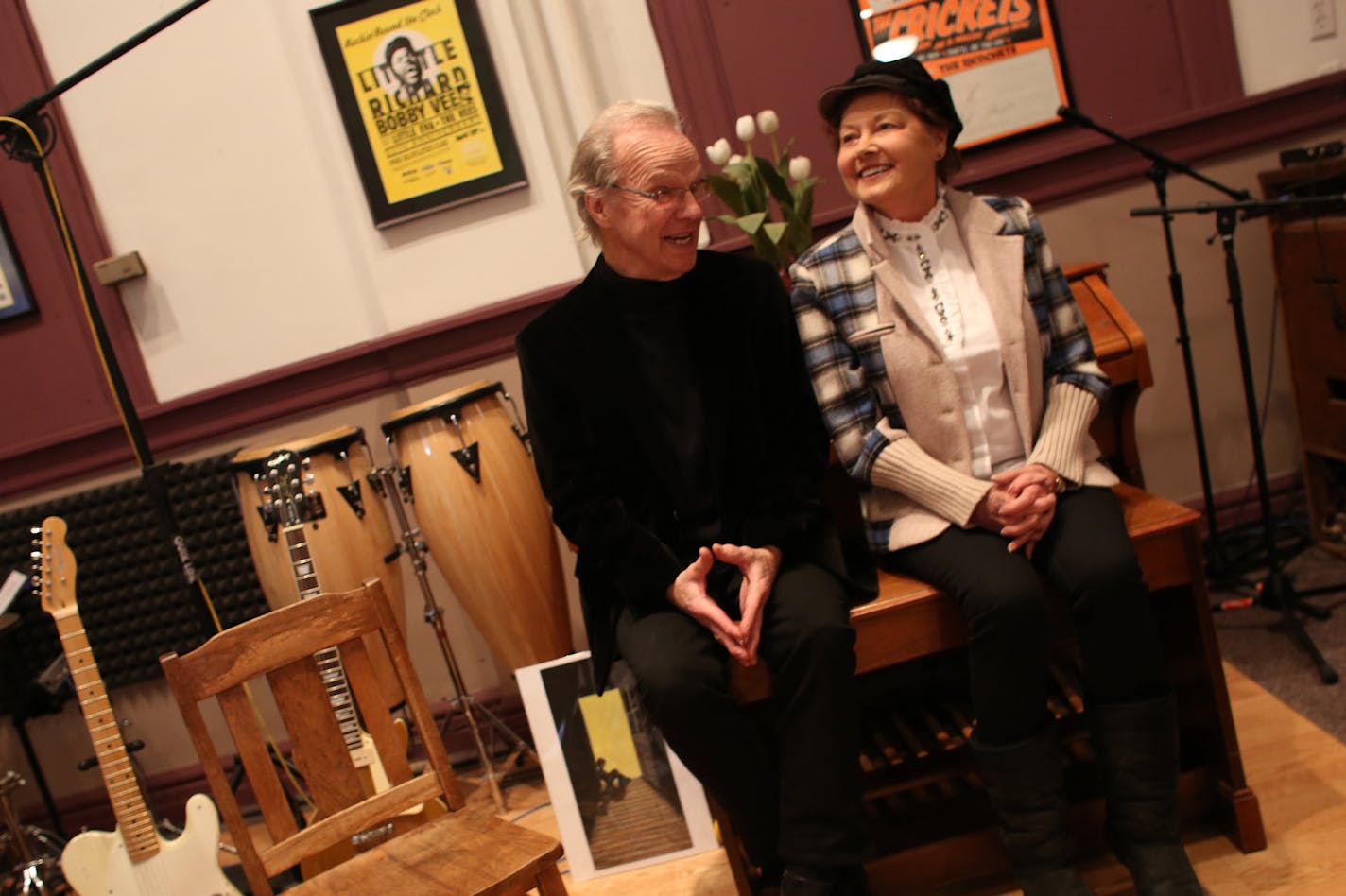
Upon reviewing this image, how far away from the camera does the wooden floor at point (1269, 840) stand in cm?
166

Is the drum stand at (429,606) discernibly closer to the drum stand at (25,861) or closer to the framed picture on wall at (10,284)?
the drum stand at (25,861)

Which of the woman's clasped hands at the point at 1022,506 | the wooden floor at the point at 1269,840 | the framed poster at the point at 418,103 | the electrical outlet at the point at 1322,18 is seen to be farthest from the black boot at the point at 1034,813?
the electrical outlet at the point at 1322,18

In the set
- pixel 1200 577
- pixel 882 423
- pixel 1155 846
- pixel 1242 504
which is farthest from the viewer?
pixel 1242 504

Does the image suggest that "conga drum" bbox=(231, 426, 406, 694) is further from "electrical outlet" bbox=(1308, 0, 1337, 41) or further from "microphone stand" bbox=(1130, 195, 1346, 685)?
"electrical outlet" bbox=(1308, 0, 1337, 41)

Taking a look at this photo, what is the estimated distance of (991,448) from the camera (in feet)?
6.01

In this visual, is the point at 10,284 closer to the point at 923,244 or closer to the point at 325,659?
the point at 325,659

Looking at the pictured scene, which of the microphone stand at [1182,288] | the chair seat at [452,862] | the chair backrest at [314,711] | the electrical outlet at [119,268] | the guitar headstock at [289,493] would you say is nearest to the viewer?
the chair seat at [452,862]

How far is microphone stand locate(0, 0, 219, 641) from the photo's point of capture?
6.56 ft

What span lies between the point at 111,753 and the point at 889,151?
1971 millimetres

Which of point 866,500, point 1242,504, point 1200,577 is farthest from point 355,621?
point 1242,504

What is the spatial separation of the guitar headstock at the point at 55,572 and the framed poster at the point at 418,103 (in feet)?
4.05

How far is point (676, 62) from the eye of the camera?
277 cm

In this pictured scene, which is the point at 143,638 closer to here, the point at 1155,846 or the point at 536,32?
the point at 536,32

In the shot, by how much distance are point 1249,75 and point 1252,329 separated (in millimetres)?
707
